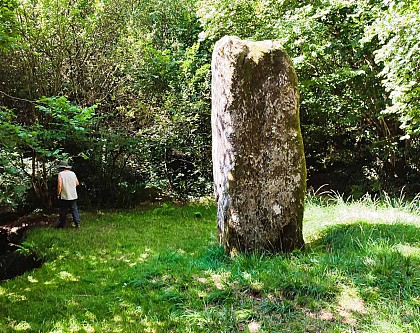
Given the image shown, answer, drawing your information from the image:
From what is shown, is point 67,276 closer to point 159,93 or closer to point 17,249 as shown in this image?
point 17,249

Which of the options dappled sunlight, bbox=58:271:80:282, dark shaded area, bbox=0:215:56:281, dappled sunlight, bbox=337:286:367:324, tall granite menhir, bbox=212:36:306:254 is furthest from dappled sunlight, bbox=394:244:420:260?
dark shaded area, bbox=0:215:56:281

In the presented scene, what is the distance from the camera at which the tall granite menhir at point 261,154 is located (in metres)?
4.86

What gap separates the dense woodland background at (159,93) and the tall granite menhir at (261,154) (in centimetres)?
418

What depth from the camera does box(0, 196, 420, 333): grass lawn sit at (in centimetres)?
333

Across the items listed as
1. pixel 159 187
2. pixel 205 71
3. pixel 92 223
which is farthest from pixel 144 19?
pixel 92 223

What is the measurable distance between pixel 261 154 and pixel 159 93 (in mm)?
6713

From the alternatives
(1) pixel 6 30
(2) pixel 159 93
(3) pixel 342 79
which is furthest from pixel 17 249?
(3) pixel 342 79

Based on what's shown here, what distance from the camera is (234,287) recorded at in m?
3.96

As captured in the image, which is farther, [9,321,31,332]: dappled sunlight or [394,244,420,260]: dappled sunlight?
[394,244,420,260]: dappled sunlight

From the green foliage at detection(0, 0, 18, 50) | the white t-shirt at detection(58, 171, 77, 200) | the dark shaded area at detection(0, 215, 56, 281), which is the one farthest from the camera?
the white t-shirt at detection(58, 171, 77, 200)

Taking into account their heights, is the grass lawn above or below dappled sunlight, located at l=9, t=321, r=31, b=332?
above

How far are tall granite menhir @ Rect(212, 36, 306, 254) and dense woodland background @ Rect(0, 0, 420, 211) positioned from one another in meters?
4.18

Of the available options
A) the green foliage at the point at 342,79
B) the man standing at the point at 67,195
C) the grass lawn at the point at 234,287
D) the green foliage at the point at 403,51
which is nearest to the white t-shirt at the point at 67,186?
the man standing at the point at 67,195

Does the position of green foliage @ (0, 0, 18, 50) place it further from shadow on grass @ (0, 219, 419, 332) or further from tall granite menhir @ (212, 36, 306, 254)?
shadow on grass @ (0, 219, 419, 332)
